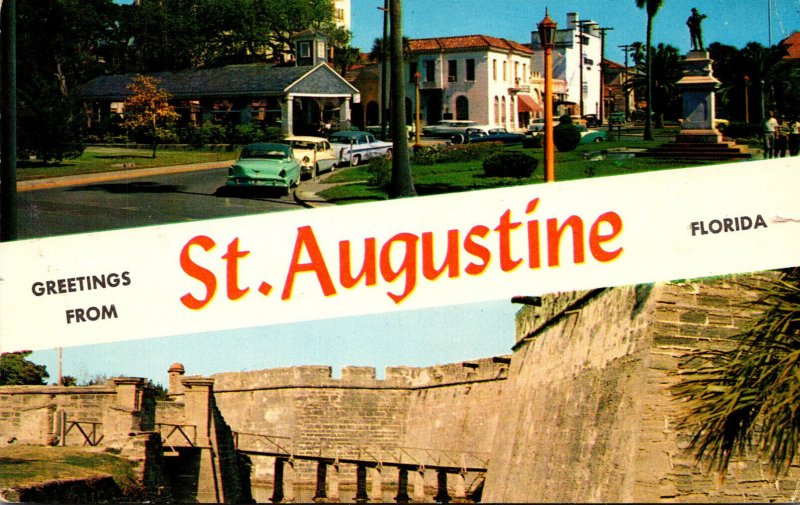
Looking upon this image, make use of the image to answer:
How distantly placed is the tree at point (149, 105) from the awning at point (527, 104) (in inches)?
142

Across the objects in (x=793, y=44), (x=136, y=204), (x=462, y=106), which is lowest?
(x=136, y=204)

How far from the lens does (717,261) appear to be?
12781mm

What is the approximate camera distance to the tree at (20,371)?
1566cm

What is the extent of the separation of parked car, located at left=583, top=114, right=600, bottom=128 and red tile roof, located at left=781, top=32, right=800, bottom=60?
204cm

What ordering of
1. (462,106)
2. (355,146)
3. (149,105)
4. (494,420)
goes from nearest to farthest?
(462,106), (355,146), (149,105), (494,420)

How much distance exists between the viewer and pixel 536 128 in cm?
1455

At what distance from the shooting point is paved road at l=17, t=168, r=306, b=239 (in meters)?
13.9

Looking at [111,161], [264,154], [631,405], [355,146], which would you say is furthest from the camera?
[111,161]

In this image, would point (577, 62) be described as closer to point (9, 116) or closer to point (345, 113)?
point (345, 113)

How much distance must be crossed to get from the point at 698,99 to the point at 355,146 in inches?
137

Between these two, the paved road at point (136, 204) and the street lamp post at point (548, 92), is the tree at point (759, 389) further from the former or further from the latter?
the paved road at point (136, 204)

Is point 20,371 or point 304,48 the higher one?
point 304,48

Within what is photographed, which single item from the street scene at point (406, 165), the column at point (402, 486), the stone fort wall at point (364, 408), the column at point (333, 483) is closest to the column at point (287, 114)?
the street scene at point (406, 165)

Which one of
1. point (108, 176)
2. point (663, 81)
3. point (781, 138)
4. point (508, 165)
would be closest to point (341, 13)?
point (508, 165)
